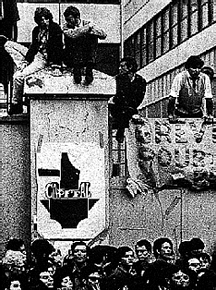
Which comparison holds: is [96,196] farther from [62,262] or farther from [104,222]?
[62,262]

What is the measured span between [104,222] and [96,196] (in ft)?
1.35

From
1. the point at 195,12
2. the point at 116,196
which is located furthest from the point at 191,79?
the point at 195,12

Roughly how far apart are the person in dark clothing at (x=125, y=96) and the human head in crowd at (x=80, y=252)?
2.48 meters

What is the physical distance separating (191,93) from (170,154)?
1.05 m

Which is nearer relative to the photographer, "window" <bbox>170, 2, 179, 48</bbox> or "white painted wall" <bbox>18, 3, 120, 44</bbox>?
"window" <bbox>170, 2, 179, 48</bbox>

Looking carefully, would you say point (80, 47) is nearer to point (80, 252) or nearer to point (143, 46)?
point (80, 252)

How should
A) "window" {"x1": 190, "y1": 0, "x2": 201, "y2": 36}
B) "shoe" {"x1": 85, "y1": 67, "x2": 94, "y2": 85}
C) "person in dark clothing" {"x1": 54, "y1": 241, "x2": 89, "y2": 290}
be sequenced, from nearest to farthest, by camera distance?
"person in dark clothing" {"x1": 54, "y1": 241, "x2": 89, "y2": 290}
"shoe" {"x1": 85, "y1": 67, "x2": 94, "y2": 85}
"window" {"x1": 190, "y1": 0, "x2": 201, "y2": 36}

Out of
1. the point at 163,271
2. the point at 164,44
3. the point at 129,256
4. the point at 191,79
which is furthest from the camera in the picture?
the point at 164,44

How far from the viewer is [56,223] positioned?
17.2 m

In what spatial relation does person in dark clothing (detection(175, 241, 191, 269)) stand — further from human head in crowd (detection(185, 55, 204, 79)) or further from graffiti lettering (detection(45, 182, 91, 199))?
human head in crowd (detection(185, 55, 204, 79))

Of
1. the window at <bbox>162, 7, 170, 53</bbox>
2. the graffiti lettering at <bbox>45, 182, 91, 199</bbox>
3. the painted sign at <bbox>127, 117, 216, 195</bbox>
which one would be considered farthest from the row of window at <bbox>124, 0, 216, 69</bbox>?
the graffiti lettering at <bbox>45, 182, 91, 199</bbox>

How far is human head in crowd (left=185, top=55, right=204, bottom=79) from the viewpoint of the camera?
1827 centimetres

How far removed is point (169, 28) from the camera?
123ft

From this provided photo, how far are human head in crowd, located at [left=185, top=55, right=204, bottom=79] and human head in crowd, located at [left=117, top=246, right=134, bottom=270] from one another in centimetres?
368
